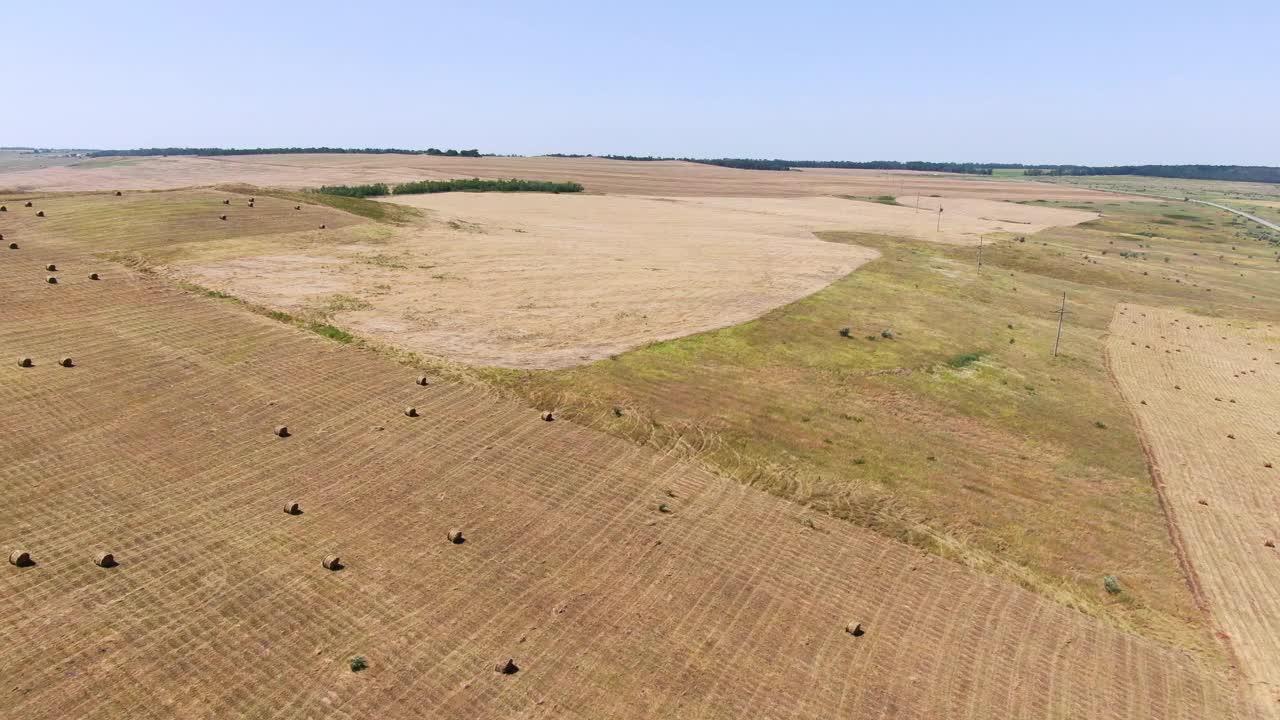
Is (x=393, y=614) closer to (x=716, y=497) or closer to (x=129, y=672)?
(x=129, y=672)

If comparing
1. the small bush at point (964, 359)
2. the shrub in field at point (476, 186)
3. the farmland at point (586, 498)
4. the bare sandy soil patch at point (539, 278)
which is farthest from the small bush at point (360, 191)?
the small bush at point (964, 359)

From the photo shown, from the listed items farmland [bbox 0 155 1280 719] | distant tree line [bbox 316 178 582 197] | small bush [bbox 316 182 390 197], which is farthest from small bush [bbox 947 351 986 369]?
small bush [bbox 316 182 390 197]

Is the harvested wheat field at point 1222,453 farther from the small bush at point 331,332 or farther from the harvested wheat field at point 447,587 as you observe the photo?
the small bush at point 331,332

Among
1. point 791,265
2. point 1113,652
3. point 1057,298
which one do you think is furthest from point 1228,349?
point 1113,652

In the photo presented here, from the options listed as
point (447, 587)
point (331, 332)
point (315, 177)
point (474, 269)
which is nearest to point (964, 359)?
point (447, 587)

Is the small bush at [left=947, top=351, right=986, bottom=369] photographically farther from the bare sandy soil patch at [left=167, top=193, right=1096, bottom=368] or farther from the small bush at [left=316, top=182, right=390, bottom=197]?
the small bush at [left=316, top=182, right=390, bottom=197]

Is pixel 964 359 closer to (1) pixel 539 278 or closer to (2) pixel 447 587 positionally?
(1) pixel 539 278
